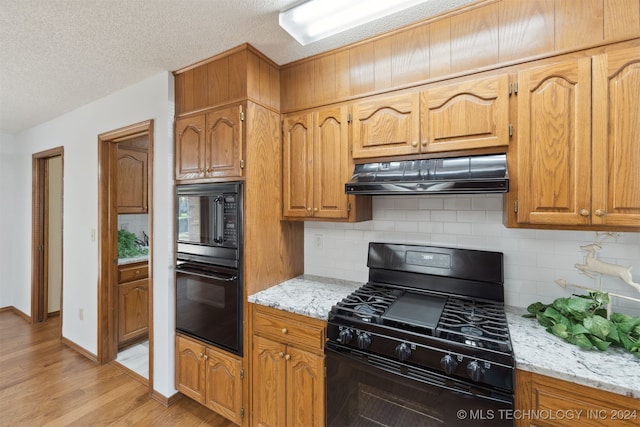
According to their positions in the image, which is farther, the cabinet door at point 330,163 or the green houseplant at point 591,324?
the cabinet door at point 330,163

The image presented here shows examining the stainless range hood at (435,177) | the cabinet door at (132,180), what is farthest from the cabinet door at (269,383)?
the cabinet door at (132,180)

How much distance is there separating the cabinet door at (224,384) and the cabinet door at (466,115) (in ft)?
6.14

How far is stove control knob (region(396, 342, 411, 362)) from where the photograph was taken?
4.39ft

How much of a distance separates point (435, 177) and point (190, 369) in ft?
7.14

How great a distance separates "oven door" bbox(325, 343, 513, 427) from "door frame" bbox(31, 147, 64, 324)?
4.08 metres

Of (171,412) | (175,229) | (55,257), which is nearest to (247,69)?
(175,229)

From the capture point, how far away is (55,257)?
4027 mm

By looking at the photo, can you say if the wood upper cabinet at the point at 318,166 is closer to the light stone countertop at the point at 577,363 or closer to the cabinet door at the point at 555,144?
the cabinet door at the point at 555,144

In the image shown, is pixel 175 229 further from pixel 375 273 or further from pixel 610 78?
pixel 610 78

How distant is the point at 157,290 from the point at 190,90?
1.57 metres

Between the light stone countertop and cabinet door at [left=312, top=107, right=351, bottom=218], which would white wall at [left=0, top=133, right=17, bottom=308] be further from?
the light stone countertop

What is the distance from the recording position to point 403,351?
A: 1346 millimetres

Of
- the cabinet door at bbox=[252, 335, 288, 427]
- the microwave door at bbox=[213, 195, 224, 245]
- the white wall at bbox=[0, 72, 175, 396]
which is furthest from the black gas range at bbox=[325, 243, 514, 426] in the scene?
the white wall at bbox=[0, 72, 175, 396]

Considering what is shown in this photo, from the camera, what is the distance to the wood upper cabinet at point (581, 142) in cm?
123
